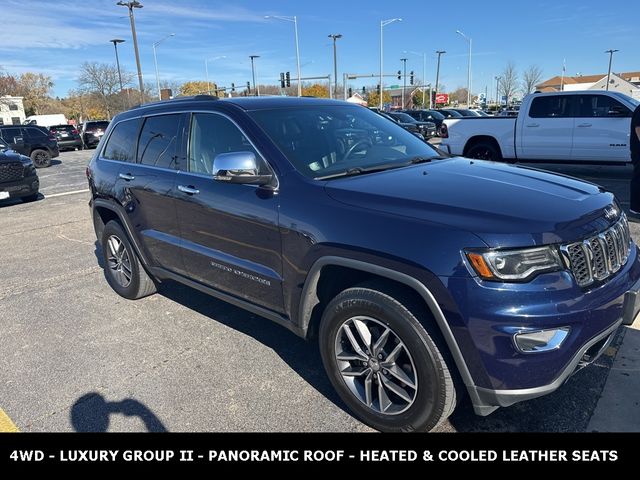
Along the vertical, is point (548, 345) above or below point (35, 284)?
above

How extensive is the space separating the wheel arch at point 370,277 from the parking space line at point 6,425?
181 cm

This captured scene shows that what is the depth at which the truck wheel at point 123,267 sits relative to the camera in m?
4.62

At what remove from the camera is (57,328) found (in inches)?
168

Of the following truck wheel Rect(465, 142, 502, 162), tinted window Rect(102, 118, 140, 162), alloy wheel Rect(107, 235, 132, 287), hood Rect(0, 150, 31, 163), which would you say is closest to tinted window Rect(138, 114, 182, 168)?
tinted window Rect(102, 118, 140, 162)

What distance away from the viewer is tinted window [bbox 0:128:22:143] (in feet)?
59.0

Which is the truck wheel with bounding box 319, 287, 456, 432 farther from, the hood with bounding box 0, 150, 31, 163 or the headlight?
the hood with bounding box 0, 150, 31, 163

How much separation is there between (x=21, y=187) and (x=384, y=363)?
35.0 feet

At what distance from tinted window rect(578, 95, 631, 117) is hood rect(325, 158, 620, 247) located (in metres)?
8.56

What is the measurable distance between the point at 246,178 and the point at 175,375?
4.91ft

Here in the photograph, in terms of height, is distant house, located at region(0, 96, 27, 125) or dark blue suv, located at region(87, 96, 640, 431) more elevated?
distant house, located at region(0, 96, 27, 125)

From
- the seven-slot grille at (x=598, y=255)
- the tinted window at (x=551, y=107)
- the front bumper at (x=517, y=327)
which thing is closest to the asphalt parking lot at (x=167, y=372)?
the front bumper at (x=517, y=327)

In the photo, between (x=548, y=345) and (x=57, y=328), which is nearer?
(x=548, y=345)
